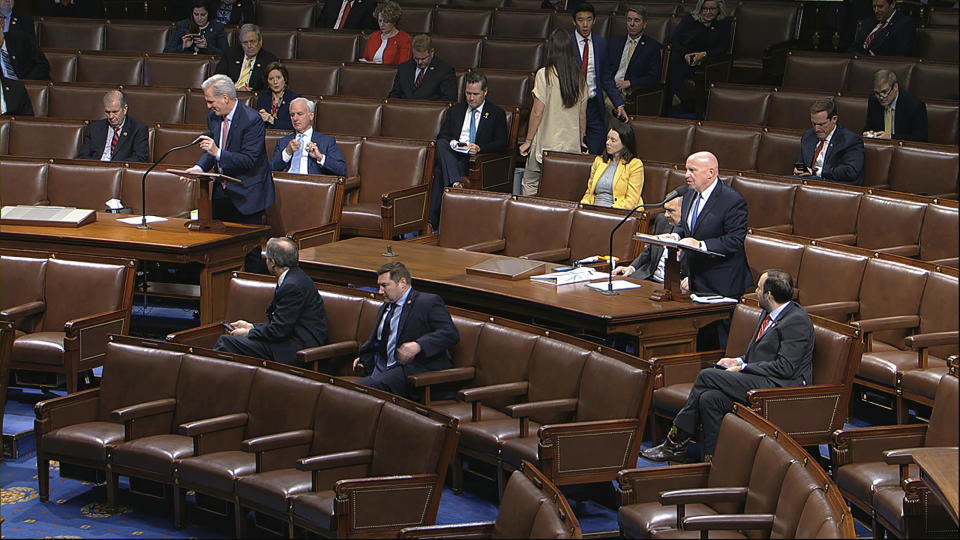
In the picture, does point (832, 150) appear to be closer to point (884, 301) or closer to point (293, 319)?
point (884, 301)

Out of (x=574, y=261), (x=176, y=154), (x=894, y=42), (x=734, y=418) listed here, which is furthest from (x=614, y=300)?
(x=894, y=42)

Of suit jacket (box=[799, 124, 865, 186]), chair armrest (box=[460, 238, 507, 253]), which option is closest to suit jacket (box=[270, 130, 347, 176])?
chair armrest (box=[460, 238, 507, 253])

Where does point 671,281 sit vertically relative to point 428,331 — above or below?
above

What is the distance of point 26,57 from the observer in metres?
8.59

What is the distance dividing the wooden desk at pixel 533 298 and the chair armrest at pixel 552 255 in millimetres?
241

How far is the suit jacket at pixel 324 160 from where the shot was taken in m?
6.96

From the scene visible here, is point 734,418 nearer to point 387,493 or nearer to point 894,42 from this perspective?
point 387,493

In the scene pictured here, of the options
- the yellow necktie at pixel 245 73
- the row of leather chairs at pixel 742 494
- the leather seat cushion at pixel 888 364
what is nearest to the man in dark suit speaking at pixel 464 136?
the yellow necktie at pixel 245 73

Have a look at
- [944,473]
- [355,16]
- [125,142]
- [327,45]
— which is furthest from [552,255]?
[355,16]

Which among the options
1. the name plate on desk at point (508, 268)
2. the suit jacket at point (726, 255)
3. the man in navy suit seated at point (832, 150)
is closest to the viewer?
the suit jacket at point (726, 255)

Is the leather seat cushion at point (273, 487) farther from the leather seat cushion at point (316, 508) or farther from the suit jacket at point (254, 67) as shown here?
the suit jacket at point (254, 67)

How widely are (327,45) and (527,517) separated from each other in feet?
20.5

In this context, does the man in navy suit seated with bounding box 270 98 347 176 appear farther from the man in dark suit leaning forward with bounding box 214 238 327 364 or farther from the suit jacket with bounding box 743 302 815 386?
the suit jacket with bounding box 743 302 815 386

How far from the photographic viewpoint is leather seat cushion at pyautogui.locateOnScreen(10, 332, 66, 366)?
5.44 meters
